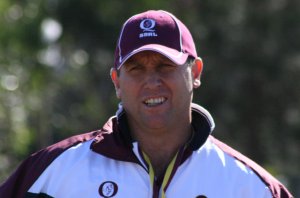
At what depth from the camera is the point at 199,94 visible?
22.2 m

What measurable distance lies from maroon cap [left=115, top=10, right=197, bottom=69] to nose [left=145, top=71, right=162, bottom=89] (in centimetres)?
10

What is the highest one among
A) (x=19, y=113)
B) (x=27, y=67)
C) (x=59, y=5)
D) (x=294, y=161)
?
(x=59, y=5)

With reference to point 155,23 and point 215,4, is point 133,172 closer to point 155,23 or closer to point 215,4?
point 155,23

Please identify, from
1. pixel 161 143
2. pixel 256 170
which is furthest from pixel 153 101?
pixel 256 170

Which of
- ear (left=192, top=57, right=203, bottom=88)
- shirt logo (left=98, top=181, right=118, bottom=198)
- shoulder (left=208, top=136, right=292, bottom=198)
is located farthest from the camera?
ear (left=192, top=57, right=203, bottom=88)

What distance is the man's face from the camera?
14.8 feet

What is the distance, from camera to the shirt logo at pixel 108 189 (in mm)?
4457

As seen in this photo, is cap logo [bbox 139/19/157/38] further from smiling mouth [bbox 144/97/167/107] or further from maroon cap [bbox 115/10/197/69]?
smiling mouth [bbox 144/97/167/107]

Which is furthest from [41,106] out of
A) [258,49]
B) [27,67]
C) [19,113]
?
[258,49]

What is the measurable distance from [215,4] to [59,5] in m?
3.71

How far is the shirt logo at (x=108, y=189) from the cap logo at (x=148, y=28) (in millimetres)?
711

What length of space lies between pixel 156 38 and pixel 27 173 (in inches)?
34.5

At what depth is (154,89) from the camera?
14.7 ft

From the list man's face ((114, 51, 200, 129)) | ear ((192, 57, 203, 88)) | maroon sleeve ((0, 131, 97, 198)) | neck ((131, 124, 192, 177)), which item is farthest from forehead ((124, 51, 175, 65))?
maroon sleeve ((0, 131, 97, 198))
